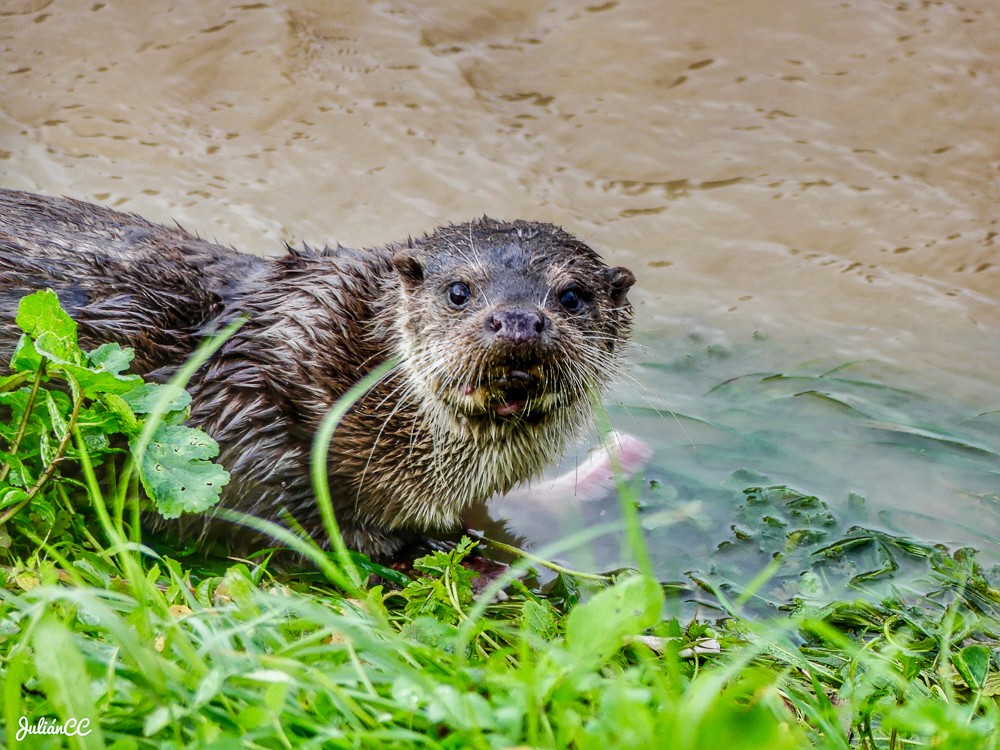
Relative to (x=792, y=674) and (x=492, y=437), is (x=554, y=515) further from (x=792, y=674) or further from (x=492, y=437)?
(x=792, y=674)

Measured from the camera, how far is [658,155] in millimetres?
5770

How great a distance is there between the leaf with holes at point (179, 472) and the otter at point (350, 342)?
577 mm

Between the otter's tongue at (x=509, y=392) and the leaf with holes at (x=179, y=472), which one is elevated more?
the leaf with holes at (x=179, y=472)

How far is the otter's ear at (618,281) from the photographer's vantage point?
11.2 feet

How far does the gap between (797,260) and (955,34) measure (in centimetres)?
191

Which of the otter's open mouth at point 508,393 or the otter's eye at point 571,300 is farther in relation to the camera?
the otter's eye at point 571,300

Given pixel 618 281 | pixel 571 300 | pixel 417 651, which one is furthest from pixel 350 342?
pixel 417 651

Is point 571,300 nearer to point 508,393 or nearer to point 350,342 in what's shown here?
point 508,393

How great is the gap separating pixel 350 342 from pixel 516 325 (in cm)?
66

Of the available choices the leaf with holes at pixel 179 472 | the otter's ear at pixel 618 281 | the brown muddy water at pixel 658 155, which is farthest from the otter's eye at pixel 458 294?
the brown muddy water at pixel 658 155

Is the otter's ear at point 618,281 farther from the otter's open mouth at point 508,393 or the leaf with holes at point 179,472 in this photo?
the leaf with holes at point 179,472

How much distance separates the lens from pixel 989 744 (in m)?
1.82

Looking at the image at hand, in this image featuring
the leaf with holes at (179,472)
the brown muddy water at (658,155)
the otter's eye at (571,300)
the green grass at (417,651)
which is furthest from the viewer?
the brown muddy water at (658,155)

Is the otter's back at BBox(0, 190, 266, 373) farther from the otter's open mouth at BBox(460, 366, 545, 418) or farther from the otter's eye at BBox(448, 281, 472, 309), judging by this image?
the otter's open mouth at BBox(460, 366, 545, 418)
